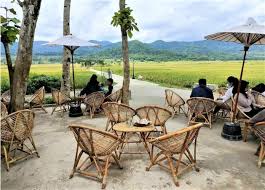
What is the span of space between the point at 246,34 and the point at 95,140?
376 centimetres

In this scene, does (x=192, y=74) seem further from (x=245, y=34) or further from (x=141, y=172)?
(x=141, y=172)

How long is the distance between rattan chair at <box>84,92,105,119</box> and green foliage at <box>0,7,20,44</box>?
315 centimetres

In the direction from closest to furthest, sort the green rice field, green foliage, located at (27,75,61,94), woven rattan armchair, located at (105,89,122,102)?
woven rattan armchair, located at (105,89,122,102), green foliage, located at (27,75,61,94), the green rice field

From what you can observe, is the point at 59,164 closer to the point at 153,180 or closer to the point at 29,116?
the point at 29,116

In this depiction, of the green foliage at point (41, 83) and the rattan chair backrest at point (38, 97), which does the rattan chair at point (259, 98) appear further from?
the green foliage at point (41, 83)

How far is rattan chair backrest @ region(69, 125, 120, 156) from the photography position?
418cm

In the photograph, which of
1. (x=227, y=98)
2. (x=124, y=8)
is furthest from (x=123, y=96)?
(x=227, y=98)

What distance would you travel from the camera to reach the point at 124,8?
8.94 metres

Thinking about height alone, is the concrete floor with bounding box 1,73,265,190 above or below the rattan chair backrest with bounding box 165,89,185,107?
below

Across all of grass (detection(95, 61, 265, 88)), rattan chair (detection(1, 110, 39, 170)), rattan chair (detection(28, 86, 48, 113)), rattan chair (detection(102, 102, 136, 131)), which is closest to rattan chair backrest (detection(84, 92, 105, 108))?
rattan chair (detection(28, 86, 48, 113))

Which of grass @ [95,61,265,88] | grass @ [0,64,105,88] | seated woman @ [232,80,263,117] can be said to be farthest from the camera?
grass @ [95,61,265,88]

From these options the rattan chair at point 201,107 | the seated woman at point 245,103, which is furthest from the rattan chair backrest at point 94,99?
the seated woman at point 245,103

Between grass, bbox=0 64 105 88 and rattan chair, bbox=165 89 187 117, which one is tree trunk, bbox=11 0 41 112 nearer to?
rattan chair, bbox=165 89 187 117

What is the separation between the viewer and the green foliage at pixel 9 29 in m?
4.95
